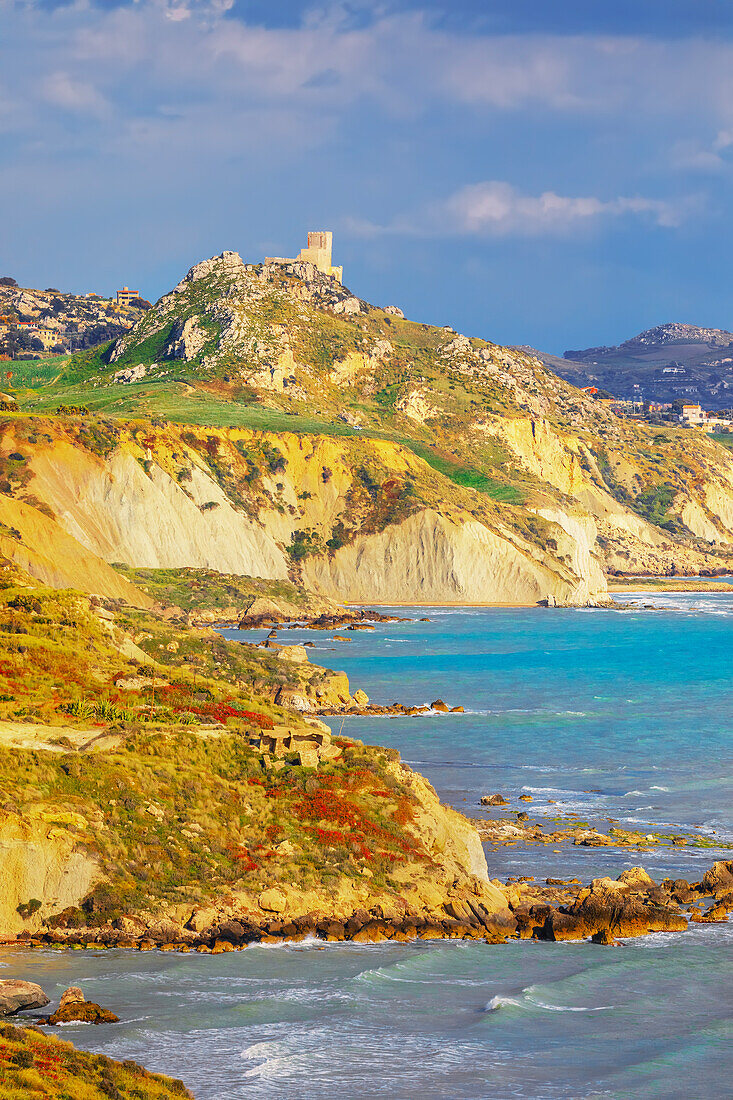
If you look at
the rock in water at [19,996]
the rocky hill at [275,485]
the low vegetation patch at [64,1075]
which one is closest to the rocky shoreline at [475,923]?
the rock in water at [19,996]

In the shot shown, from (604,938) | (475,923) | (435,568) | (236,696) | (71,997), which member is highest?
(435,568)

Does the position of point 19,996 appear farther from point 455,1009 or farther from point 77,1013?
point 455,1009

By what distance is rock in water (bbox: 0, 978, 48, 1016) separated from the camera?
27.4m

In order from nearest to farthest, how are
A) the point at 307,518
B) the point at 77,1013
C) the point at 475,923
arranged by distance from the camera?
the point at 77,1013
the point at 475,923
the point at 307,518

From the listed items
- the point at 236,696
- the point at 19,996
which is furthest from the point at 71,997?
the point at 236,696

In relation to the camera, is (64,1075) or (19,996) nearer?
(64,1075)

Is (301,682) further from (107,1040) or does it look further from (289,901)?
(107,1040)

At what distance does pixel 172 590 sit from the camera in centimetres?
12338

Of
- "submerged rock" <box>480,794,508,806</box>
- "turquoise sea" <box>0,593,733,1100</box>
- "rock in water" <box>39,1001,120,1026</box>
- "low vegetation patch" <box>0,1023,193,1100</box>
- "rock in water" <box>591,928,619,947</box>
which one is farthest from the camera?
"submerged rock" <box>480,794,508,806</box>

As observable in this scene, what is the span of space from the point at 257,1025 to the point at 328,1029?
4.82 feet

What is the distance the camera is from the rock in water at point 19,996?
27.4m

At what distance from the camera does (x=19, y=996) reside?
2753 cm

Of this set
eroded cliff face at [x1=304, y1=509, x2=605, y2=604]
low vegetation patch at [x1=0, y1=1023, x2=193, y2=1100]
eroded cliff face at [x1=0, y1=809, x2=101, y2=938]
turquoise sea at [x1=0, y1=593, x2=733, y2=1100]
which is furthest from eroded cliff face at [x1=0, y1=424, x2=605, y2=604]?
low vegetation patch at [x1=0, y1=1023, x2=193, y2=1100]

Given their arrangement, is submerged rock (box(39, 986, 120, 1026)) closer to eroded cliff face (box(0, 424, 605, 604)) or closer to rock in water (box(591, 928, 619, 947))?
rock in water (box(591, 928, 619, 947))
